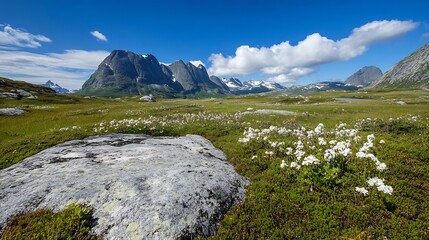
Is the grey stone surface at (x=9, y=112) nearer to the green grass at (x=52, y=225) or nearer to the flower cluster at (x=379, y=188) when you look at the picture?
the green grass at (x=52, y=225)

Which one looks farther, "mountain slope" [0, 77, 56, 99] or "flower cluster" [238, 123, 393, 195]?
"mountain slope" [0, 77, 56, 99]

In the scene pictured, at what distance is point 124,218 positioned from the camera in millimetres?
8953

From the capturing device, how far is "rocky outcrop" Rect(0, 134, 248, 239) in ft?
29.1

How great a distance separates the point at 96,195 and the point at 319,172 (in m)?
11.2

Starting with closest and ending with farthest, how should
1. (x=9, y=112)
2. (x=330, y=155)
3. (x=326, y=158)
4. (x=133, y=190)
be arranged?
(x=133, y=190), (x=330, y=155), (x=326, y=158), (x=9, y=112)

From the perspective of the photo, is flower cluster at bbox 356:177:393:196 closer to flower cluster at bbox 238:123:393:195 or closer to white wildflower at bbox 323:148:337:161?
flower cluster at bbox 238:123:393:195

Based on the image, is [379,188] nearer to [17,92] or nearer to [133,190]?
[133,190]

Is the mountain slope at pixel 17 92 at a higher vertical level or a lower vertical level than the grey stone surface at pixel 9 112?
higher

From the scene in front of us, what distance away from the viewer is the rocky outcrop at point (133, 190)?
29.1ft

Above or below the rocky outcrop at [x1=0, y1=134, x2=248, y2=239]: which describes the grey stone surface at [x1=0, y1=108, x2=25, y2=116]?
above

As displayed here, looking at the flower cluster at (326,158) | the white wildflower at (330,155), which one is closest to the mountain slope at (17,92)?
the flower cluster at (326,158)

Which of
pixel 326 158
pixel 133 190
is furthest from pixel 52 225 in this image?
pixel 326 158

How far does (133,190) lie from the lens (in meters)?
10.5

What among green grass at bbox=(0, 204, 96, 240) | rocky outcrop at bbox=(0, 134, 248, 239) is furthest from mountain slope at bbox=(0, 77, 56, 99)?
green grass at bbox=(0, 204, 96, 240)
